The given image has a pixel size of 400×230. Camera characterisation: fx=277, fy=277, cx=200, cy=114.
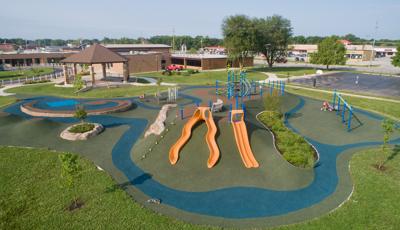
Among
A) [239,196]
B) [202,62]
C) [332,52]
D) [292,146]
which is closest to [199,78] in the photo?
[202,62]

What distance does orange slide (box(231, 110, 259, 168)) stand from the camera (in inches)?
736

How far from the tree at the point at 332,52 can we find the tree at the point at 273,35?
9.57m

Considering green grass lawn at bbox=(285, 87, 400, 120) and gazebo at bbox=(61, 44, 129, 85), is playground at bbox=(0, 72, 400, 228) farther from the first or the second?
gazebo at bbox=(61, 44, 129, 85)

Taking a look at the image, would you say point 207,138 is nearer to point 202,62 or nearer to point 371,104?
point 371,104

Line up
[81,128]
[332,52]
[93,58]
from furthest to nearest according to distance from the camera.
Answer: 1. [332,52]
2. [93,58]
3. [81,128]

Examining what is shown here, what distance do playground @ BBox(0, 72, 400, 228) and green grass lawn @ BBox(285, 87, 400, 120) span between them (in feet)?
9.70

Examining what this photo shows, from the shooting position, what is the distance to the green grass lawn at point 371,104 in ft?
105

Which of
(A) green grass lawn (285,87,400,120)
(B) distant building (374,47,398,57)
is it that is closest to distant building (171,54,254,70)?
(A) green grass lawn (285,87,400,120)

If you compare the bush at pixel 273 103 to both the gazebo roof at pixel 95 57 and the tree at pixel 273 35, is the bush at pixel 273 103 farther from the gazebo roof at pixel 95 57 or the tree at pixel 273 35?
the tree at pixel 273 35

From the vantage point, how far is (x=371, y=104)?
35875 mm

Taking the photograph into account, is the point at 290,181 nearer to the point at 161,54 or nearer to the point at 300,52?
the point at 161,54

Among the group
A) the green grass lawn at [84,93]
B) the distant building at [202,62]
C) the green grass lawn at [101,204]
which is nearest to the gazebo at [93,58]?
the green grass lawn at [84,93]

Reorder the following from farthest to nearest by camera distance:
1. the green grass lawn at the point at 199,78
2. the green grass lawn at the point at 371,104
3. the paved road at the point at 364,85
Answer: the green grass lawn at the point at 199,78 < the paved road at the point at 364,85 < the green grass lawn at the point at 371,104

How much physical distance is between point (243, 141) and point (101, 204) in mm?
10918
